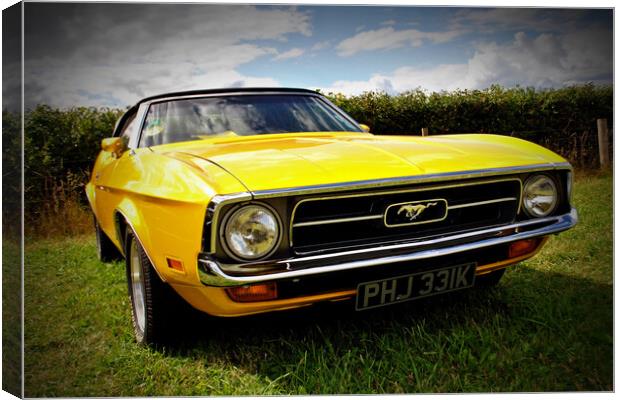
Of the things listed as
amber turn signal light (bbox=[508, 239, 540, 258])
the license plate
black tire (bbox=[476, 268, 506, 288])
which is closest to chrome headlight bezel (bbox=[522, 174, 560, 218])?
amber turn signal light (bbox=[508, 239, 540, 258])

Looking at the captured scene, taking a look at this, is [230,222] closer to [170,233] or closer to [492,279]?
[170,233]

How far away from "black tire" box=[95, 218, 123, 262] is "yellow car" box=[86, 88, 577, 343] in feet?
5.07

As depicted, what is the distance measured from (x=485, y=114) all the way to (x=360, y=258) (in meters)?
4.13

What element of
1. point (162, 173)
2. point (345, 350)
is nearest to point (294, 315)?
point (345, 350)

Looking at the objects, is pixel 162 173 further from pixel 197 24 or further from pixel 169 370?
pixel 197 24

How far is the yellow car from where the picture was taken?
5.29 ft

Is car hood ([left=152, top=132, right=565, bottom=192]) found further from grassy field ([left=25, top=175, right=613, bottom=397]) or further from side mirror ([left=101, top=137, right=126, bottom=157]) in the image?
grassy field ([left=25, top=175, right=613, bottom=397])

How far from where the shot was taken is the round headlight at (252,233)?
1.60m

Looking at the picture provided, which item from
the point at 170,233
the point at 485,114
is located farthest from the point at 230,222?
the point at 485,114

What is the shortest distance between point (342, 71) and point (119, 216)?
1.69 meters

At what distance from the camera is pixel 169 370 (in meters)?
2.08

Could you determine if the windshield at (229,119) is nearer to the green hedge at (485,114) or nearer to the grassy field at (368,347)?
the grassy field at (368,347)

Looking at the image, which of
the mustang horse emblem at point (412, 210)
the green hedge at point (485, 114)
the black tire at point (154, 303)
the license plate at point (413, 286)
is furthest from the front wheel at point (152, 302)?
the green hedge at point (485, 114)

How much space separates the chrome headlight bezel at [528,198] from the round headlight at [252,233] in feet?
3.61
